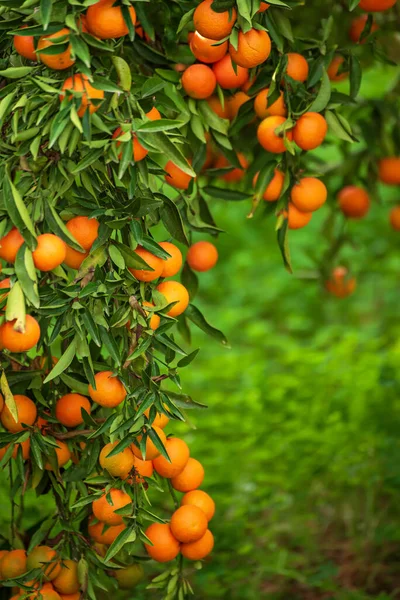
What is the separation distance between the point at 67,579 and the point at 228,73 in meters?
0.82

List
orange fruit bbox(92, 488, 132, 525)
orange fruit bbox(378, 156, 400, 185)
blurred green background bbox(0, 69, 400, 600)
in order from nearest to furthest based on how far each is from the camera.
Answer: orange fruit bbox(92, 488, 132, 525) < orange fruit bbox(378, 156, 400, 185) < blurred green background bbox(0, 69, 400, 600)

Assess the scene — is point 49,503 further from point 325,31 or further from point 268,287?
point 268,287

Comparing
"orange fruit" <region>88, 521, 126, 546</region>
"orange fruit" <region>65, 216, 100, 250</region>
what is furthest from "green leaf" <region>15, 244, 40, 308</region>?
"orange fruit" <region>88, 521, 126, 546</region>

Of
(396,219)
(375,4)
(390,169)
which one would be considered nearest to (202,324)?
(375,4)

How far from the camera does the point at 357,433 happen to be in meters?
2.38

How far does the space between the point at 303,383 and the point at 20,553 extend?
1398 mm

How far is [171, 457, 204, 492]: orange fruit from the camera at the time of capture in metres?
1.31

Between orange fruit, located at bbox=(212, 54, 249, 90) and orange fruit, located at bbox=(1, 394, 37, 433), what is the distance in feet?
1.90

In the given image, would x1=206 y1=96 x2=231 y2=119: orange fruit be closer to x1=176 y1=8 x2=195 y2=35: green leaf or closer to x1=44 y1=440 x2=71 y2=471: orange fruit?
x1=176 y1=8 x2=195 y2=35: green leaf

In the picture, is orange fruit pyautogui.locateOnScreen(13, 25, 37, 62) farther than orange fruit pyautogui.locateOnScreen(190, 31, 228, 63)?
No

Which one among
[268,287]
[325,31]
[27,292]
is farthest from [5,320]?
[268,287]

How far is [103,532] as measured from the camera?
4.12 ft

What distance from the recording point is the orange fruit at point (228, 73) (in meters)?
1.24

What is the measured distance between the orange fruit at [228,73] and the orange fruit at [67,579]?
787 millimetres
